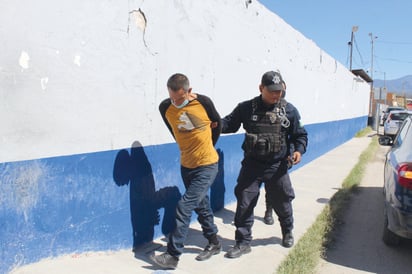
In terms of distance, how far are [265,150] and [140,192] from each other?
1.25 meters

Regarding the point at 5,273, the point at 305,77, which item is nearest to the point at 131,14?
the point at 5,273

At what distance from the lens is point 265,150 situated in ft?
11.8

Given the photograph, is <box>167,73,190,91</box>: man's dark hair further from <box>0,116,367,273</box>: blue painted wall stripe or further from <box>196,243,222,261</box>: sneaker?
<box>196,243,222,261</box>: sneaker

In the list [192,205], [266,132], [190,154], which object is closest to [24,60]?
[190,154]

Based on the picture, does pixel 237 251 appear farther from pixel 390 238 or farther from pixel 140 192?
pixel 390 238

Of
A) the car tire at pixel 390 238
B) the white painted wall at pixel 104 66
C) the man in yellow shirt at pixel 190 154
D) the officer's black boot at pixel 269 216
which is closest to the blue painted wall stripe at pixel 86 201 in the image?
the white painted wall at pixel 104 66

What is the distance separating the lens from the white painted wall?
254 cm

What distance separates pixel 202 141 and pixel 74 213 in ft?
3.99

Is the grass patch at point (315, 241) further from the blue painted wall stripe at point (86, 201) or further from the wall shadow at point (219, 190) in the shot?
the blue painted wall stripe at point (86, 201)

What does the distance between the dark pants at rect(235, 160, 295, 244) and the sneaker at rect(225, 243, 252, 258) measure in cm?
4

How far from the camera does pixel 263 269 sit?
136 inches

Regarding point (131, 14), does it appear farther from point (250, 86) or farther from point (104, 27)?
point (250, 86)

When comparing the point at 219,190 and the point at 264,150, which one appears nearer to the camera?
the point at 264,150

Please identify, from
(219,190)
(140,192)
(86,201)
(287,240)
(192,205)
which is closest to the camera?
(86,201)
